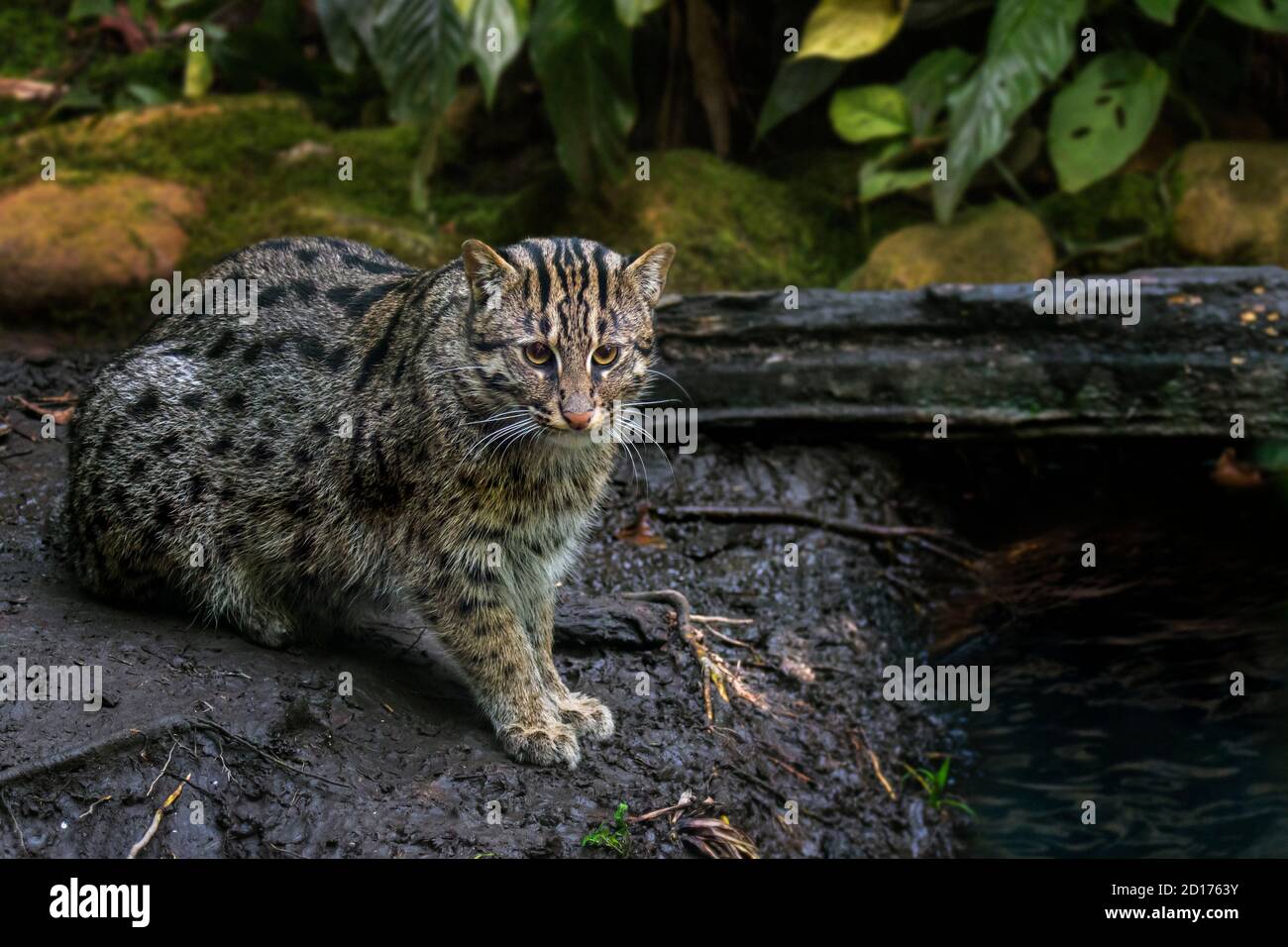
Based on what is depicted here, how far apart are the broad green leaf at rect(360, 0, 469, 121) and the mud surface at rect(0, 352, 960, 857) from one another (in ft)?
8.36

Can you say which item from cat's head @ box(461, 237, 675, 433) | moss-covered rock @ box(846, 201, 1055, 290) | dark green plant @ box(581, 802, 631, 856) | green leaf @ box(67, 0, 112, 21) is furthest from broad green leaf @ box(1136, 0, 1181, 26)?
green leaf @ box(67, 0, 112, 21)

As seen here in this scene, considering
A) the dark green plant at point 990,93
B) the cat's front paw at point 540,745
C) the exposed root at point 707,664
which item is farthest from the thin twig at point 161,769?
the dark green plant at point 990,93

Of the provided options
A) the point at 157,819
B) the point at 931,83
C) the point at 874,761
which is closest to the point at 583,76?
the point at 931,83

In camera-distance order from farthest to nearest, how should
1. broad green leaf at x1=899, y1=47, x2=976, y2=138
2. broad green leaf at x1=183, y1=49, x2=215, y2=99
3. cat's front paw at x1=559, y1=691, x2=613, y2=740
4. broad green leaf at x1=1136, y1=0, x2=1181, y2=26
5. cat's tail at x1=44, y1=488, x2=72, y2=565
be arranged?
1. broad green leaf at x1=183, y1=49, x2=215, y2=99
2. broad green leaf at x1=899, y1=47, x2=976, y2=138
3. broad green leaf at x1=1136, y1=0, x2=1181, y2=26
4. cat's tail at x1=44, y1=488, x2=72, y2=565
5. cat's front paw at x1=559, y1=691, x2=613, y2=740

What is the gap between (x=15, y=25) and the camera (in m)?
11.4

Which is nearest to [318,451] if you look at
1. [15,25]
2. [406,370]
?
[406,370]

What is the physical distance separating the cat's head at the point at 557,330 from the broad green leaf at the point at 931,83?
174 inches

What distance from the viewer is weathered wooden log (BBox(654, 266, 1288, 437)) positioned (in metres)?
6.86

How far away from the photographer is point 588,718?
5.25 meters

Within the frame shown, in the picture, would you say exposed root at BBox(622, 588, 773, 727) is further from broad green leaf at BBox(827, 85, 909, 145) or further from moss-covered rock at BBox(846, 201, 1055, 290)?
broad green leaf at BBox(827, 85, 909, 145)

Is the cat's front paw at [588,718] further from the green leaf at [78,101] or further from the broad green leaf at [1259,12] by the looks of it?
the green leaf at [78,101]

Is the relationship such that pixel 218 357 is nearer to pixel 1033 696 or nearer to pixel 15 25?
pixel 1033 696

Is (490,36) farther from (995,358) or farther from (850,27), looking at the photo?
(995,358)

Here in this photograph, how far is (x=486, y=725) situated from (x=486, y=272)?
1794 mm
